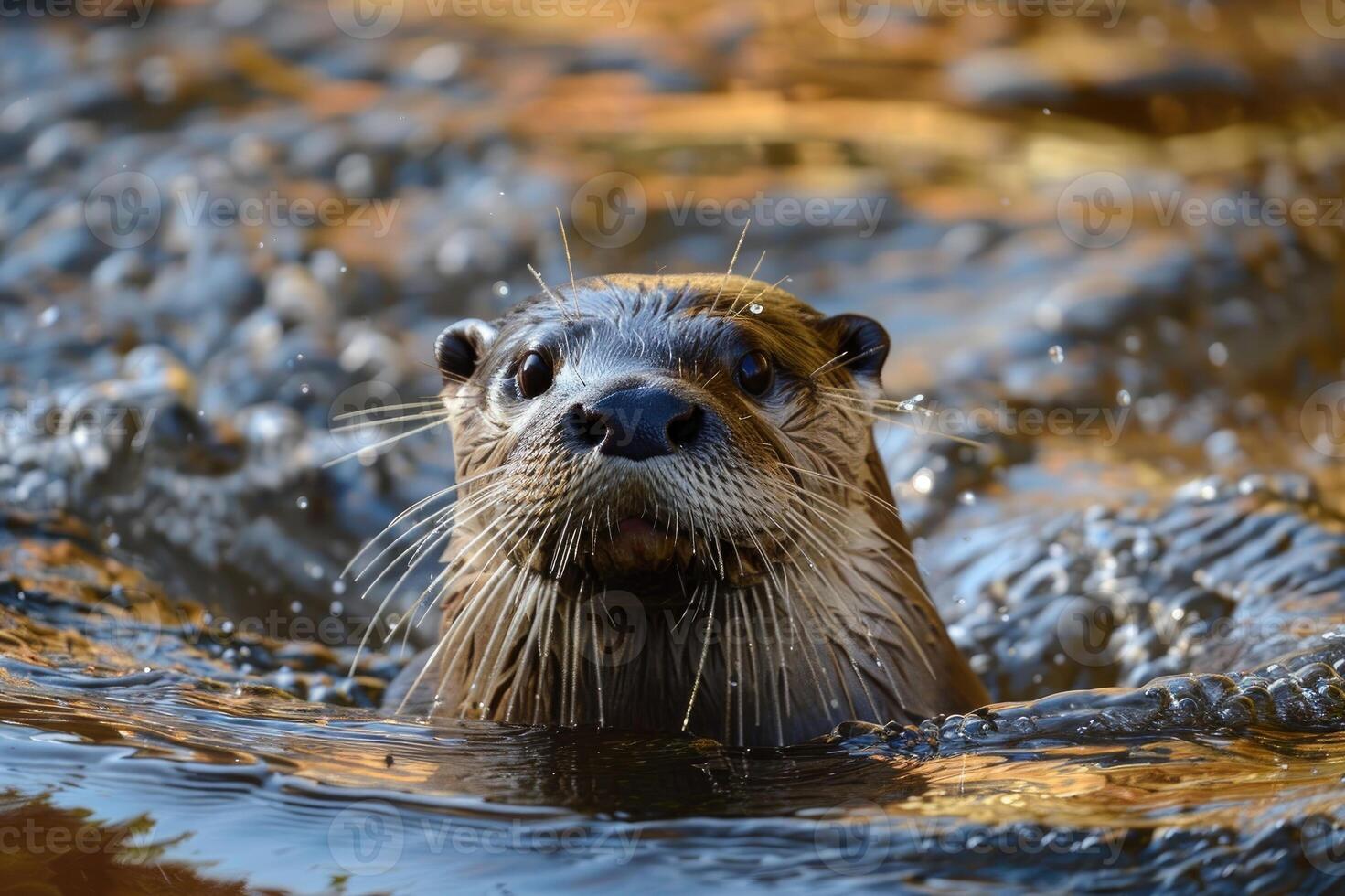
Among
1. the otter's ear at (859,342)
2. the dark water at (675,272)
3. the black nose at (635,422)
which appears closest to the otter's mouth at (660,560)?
the black nose at (635,422)

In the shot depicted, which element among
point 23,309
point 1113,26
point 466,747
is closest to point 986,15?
point 1113,26

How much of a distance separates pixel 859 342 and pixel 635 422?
0.97m

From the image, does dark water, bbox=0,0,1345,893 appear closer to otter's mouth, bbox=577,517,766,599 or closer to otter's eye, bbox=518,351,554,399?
otter's mouth, bbox=577,517,766,599

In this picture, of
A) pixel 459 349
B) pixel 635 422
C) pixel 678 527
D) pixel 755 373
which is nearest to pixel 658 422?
pixel 635 422

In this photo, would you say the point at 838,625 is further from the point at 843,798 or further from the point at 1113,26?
the point at 1113,26

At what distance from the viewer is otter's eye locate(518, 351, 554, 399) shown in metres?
2.90

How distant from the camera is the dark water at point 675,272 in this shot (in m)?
2.24

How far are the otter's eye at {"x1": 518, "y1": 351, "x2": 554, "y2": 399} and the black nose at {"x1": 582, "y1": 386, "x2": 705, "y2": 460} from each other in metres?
0.39

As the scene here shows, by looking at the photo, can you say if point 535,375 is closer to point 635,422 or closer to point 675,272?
point 635,422

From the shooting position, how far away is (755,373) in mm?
2928

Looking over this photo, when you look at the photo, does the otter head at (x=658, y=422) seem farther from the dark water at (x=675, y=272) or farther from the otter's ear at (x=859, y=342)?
the dark water at (x=675, y=272)

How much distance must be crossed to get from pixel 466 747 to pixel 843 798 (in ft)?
2.19

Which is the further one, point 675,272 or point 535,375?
point 675,272

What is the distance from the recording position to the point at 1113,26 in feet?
24.6
